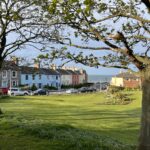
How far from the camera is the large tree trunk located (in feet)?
29.7

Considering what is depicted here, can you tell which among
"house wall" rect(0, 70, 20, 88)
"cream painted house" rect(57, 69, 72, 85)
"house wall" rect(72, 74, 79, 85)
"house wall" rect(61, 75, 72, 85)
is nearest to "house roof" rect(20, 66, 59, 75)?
"house wall" rect(0, 70, 20, 88)

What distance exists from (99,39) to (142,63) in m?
1.08

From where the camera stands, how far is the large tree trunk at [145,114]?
9.05 metres

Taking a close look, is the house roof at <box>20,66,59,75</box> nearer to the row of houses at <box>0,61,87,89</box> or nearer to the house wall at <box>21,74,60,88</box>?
the row of houses at <box>0,61,87,89</box>

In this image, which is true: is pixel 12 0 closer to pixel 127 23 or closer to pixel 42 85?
pixel 127 23

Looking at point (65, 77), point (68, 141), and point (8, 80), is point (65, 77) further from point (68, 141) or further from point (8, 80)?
point (68, 141)

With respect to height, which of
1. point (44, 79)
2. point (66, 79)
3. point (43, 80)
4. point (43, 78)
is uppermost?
point (66, 79)

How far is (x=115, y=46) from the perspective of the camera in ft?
31.2

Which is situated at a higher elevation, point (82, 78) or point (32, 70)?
point (82, 78)

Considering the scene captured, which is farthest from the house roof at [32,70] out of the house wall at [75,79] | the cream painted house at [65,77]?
the house wall at [75,79]

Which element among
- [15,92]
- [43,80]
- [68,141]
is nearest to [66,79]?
[43,80]

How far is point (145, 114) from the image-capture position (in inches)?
358

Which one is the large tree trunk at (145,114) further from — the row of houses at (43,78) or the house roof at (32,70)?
the row of houses at (43,78)

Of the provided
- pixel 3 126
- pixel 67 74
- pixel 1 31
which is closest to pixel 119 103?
pixel 1 31
